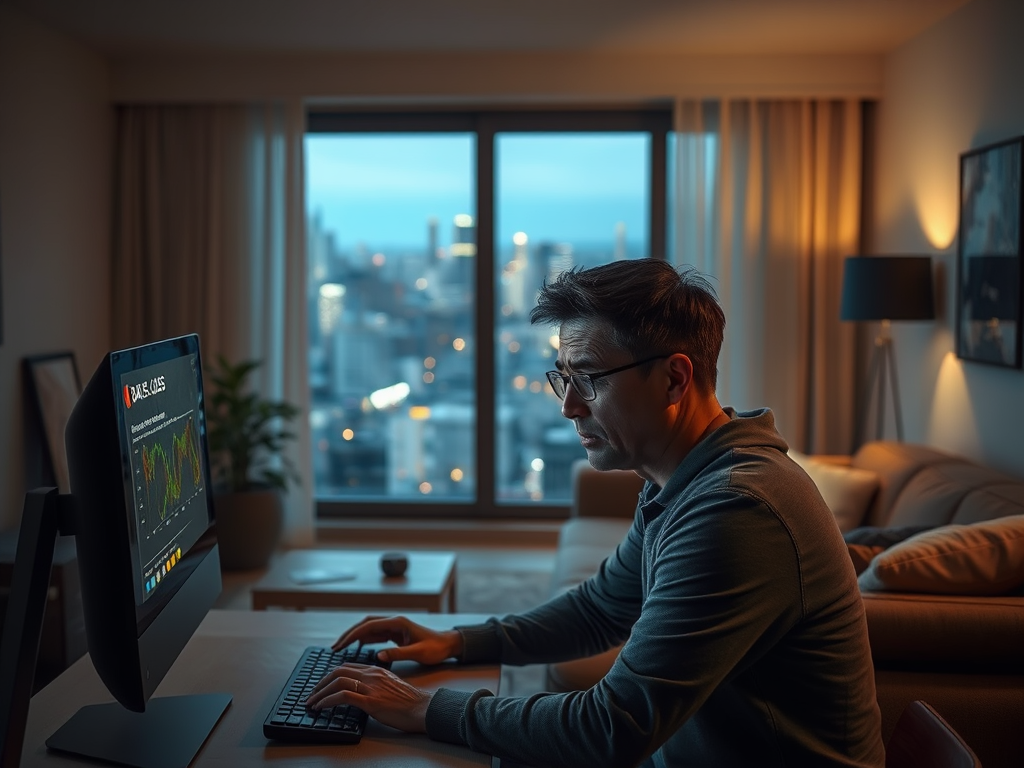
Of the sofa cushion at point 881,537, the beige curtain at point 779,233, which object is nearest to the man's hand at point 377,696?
the sofa cushion at point 881,537

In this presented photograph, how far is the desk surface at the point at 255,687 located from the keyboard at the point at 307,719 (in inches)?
0.5

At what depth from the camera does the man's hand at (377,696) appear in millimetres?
1273

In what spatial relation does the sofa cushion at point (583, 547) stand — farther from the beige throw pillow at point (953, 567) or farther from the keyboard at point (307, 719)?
the keyboard at point (307, 719)

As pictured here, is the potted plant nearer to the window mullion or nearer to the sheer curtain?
the sheer curtain

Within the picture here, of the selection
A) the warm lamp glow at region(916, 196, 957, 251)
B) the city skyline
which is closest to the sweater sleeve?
the warm lamp glow at region(916, 196, 957, 251)

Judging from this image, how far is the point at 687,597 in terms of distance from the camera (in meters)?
1.16

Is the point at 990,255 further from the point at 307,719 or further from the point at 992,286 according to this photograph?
the point at 307,719

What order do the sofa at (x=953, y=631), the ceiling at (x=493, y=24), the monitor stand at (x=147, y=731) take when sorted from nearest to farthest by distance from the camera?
the monitor stand at (x=147, y=731) < the sofa at (x=953, y=631) < the ceiling at (x=493, y=24)

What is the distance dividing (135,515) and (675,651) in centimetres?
67

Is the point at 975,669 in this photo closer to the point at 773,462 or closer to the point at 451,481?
the point at 773,462

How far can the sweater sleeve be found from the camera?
3.75 feet

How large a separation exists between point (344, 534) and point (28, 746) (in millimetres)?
4085

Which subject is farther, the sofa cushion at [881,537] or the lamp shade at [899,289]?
the lamp shade at [899,289]

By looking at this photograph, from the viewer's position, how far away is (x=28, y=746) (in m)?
1.22
